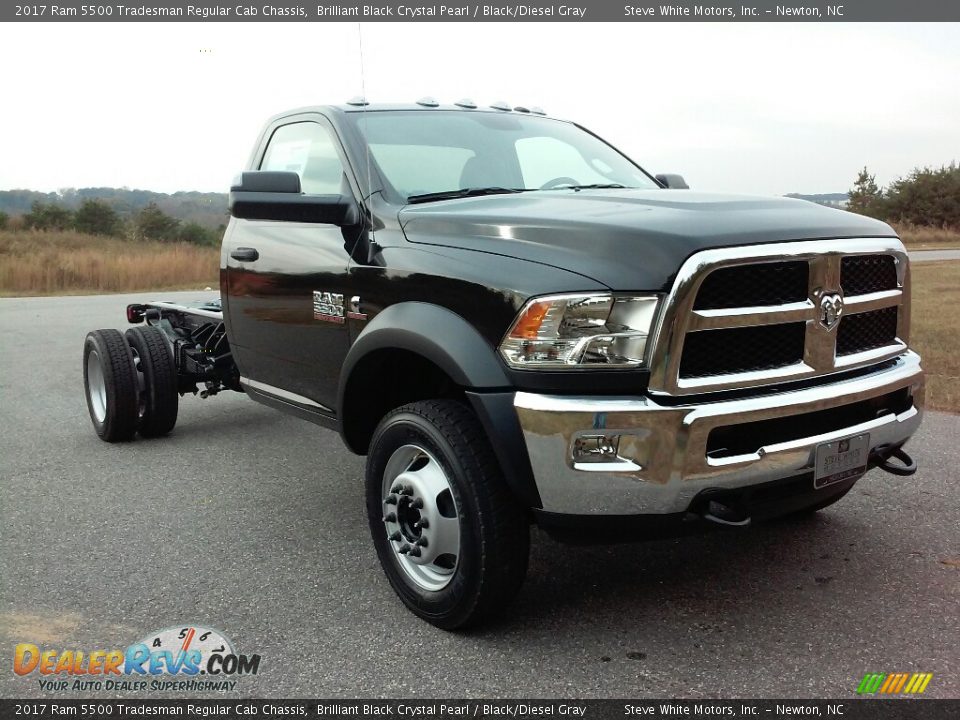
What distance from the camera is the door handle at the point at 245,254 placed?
4.72 metres

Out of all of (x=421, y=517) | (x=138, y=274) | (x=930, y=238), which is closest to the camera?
(x=421, y=517)

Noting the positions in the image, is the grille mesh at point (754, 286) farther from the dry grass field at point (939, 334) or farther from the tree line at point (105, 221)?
the tree line at point (105, 221)

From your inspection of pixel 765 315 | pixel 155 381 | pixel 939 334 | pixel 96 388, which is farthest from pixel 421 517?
pixel 939 334

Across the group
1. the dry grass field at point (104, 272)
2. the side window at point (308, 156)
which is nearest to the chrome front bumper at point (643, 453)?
the side window at point (308, 156)

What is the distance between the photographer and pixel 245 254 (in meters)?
4.80

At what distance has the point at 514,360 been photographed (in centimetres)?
296

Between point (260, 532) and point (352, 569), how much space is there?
69cm

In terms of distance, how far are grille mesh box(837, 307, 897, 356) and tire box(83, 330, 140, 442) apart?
174 inches

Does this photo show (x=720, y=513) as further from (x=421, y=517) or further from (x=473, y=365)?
(x=421, y=517)

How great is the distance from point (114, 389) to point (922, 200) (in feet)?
146

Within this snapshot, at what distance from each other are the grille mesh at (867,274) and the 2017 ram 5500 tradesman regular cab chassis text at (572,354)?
0.01 meters

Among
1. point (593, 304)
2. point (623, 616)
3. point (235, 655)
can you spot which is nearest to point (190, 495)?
point (235, 655)

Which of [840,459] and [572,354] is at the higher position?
[572,354]

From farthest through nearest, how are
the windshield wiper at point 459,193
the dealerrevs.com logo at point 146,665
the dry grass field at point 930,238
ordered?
the dry grass field at point 930,238, the windshield wiper at point 459,193, the dealerrevs.com logo at point 146,665
